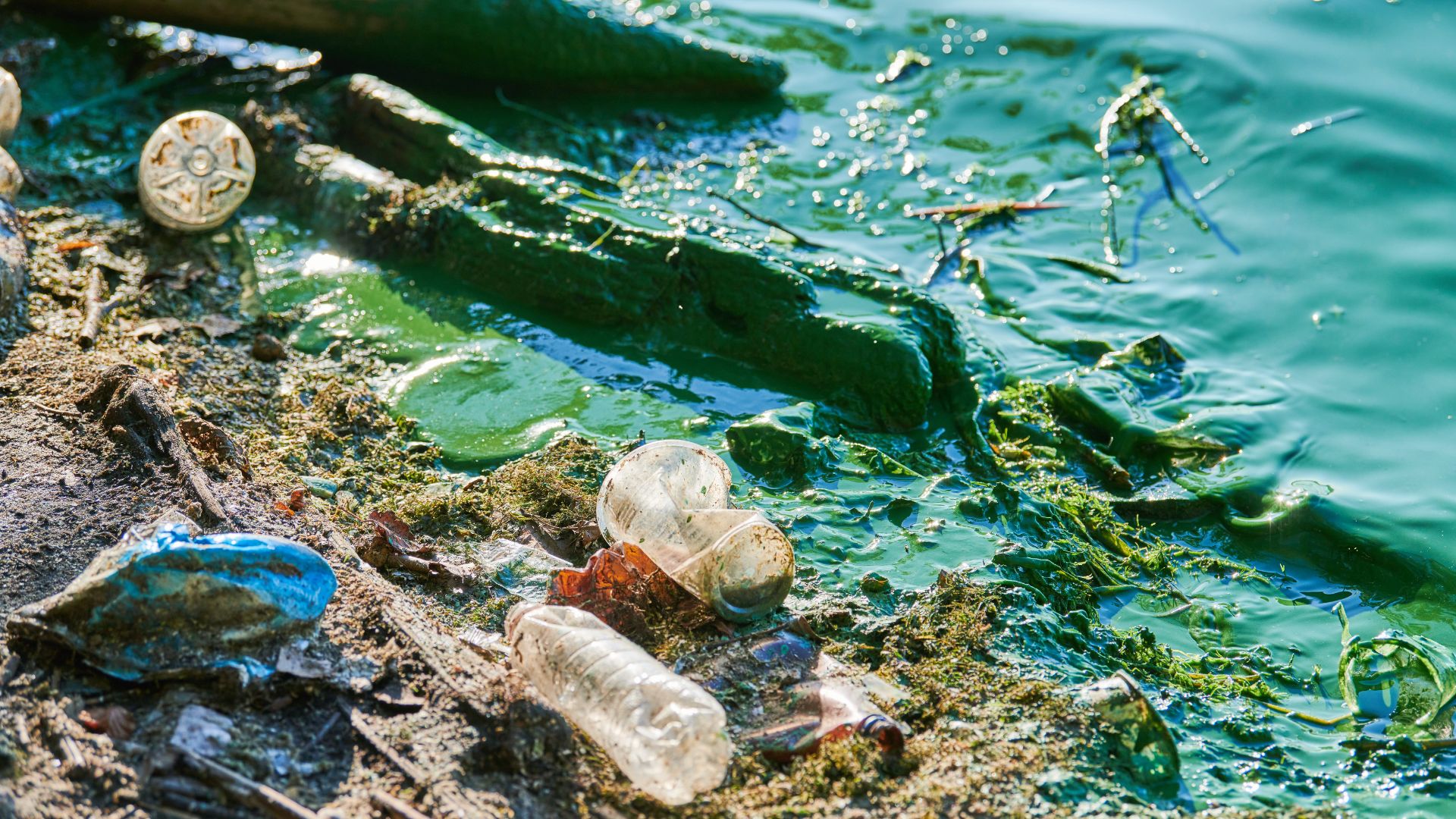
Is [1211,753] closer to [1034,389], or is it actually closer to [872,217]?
[1034,389]

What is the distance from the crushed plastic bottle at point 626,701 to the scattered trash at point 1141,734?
3.25ft

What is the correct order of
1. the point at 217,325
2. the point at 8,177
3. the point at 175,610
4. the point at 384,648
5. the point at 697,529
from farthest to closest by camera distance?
the point at 8,177 < the point at 217,325 < the point at 697,529 < the point at 384,648 < the point at 175,610

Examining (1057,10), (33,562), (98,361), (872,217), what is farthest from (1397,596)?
(1057,10)

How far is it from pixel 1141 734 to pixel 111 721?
236 centimetres

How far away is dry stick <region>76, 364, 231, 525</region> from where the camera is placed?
335 cm

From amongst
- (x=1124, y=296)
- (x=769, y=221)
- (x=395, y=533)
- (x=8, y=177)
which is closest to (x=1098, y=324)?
(x=1124, y=296)

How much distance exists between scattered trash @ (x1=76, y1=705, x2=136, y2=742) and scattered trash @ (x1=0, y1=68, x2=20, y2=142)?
3812 mm

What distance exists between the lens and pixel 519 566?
343 cm

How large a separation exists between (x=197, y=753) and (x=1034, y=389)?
3379mm

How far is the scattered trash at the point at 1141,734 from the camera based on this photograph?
2.88 meters

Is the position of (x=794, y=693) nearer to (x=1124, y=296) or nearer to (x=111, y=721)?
(x=111, y=721)

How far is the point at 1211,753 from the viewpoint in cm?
305

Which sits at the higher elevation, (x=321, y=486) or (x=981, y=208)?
(x=981, y=208)

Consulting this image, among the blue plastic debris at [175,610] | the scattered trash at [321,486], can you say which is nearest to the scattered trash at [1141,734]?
the blue plastic debris at [175,610]
